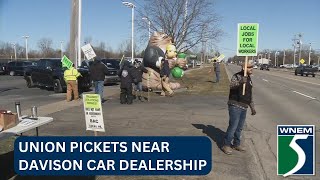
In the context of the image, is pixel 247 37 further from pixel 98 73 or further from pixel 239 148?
pixel 98 73

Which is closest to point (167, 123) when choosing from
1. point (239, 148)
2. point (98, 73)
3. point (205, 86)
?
point (239, 148)

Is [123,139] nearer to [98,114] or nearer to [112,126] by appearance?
[98,114]

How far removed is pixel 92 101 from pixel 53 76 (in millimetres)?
14826

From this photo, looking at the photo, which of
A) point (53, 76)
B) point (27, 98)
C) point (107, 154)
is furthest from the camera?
point (53, 76)

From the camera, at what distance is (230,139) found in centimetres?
784

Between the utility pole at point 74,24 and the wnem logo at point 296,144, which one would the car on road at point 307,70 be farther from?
the wnem logo at point 296,144

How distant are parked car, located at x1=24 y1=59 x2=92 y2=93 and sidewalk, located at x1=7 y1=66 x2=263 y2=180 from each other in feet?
15.9

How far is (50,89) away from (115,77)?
19.3 ft

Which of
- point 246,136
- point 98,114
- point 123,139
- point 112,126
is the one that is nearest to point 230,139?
point 246,136

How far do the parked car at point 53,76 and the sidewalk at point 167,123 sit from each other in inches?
191

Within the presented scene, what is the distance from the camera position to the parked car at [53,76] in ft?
67.7

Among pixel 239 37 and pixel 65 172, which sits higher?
pixel 239 37

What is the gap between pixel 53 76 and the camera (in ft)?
68.9

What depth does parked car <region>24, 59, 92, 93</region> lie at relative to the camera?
20625mm
